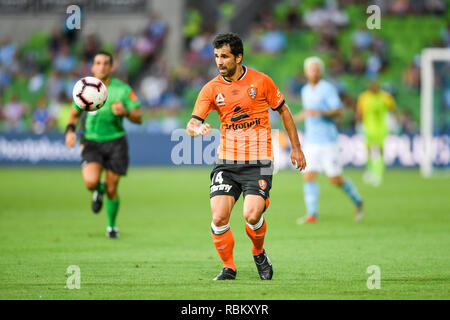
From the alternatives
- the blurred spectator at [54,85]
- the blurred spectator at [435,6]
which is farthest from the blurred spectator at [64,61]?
the blurred spectator at [435,6]

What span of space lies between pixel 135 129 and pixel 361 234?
1542cm

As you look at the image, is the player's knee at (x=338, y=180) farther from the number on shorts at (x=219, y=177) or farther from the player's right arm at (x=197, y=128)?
the player's right arm at (x=197, y=128)

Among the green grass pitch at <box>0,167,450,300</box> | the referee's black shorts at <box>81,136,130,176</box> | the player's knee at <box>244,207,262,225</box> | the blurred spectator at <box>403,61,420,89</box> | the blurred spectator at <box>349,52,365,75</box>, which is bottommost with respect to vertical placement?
the green grass pitch at <box>0,167,450,300</box>

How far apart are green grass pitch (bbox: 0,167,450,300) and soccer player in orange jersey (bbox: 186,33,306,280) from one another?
42cm

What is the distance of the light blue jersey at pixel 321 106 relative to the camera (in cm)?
1206

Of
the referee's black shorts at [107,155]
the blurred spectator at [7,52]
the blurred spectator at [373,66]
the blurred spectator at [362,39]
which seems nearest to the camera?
the referee's black shorts at [107,155]

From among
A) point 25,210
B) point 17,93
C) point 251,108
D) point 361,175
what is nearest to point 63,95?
point 17,93

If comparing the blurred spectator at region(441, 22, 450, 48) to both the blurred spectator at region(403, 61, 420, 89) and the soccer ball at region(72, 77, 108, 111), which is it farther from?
the soccer ball at region(72, 77, 108, 111)

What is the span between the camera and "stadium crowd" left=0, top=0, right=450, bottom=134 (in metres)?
25.1

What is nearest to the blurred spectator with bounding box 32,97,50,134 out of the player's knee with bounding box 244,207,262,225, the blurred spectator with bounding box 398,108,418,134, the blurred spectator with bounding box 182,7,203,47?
the blurred spectator with bounding box 182,7,203,47

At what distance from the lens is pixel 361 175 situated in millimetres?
22000

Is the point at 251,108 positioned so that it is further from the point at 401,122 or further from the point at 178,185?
the point at 401,122

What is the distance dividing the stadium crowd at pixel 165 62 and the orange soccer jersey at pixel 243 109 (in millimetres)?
17224

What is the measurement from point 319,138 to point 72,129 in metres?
4.36
